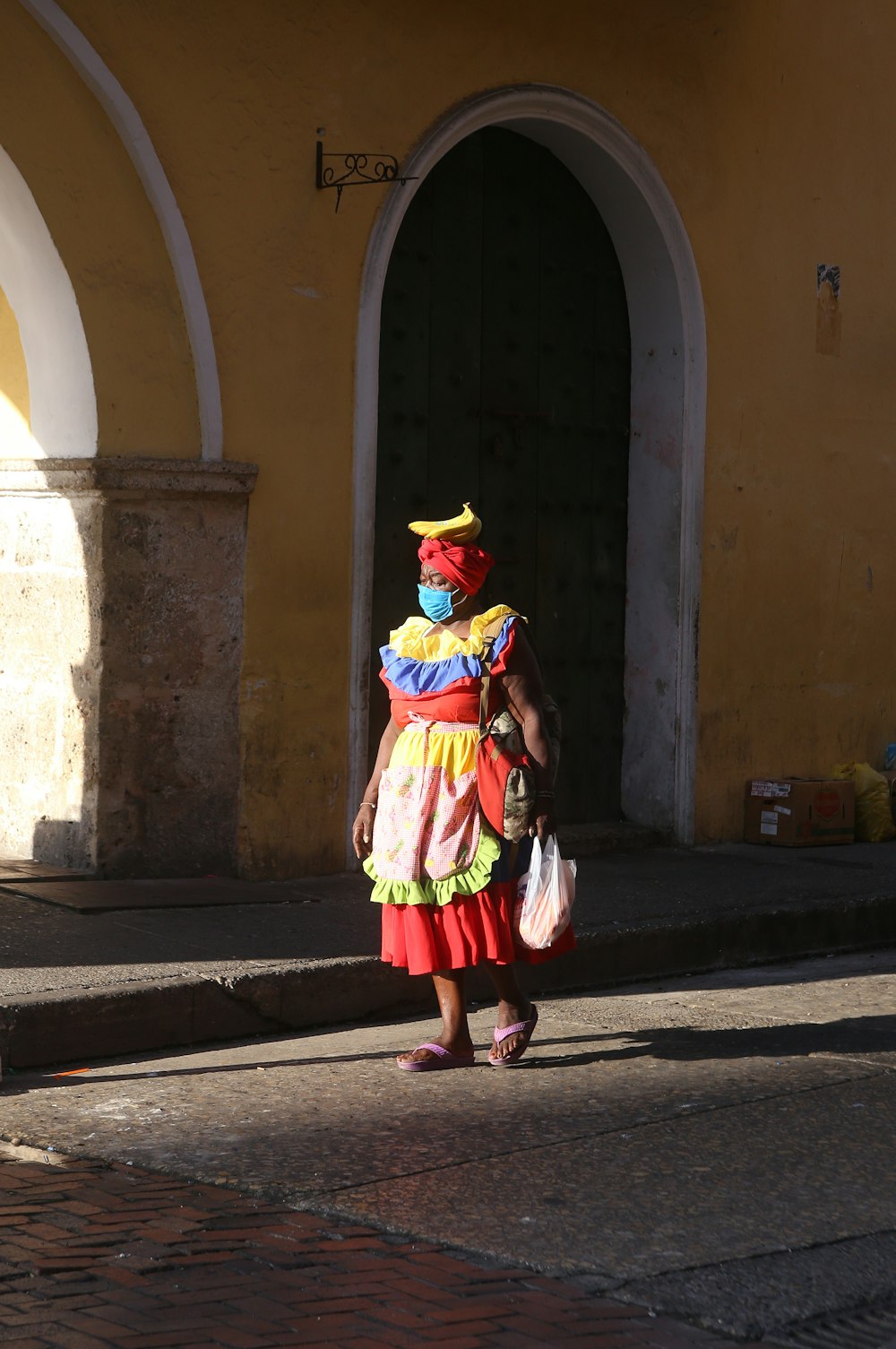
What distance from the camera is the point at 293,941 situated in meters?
7.16

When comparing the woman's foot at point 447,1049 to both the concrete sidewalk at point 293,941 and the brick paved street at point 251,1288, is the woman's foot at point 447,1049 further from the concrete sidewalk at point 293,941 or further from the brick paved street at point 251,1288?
the brick paved street at point 251,1288

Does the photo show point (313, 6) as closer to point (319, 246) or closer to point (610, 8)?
point (319, 246)

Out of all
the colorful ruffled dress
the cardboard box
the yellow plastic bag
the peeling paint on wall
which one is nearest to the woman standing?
the colorful ruffled dress

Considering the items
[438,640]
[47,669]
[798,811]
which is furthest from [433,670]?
[798,811]

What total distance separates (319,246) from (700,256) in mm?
2558

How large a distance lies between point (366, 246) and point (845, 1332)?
20.0 ft

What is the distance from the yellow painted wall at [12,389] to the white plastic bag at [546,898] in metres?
3.56

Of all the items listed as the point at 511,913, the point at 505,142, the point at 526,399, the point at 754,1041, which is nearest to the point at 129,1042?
the point at 511,913

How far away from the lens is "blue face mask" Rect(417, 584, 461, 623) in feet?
19.8

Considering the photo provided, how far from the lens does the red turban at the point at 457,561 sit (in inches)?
236

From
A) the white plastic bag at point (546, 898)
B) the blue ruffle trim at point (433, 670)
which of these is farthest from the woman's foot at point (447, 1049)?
the blue ruffle trim at point (433, 670)

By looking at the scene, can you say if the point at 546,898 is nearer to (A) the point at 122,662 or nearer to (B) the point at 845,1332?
(B) the point at 845,1332

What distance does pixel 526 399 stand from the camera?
9.87 m

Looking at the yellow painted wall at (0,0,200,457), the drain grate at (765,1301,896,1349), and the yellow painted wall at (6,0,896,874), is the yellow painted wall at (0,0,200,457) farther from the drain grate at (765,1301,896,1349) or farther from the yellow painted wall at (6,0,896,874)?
the drain grate at (765,1301,896,1349)
